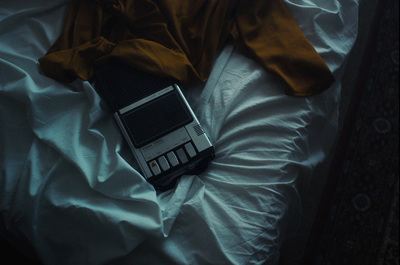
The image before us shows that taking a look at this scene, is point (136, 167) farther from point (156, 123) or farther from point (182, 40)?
point (182, 40)

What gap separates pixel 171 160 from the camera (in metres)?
0.68

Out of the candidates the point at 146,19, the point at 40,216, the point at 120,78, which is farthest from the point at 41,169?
the point at 146,19

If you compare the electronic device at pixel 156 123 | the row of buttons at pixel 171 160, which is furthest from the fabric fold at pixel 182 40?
the row of buttons at pixel 171 160

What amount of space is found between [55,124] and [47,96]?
2.3 inches

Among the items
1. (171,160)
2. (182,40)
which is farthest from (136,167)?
(182,40)

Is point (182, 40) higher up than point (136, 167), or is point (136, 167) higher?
point (182, 40)

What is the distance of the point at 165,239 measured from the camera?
2.08ft

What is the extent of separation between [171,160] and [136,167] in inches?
3.0

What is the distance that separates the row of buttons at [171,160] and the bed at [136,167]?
0.04 m

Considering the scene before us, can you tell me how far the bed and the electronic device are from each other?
26 millimetres

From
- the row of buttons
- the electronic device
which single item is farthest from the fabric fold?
the row of buttons

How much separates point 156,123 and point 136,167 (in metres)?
0.10

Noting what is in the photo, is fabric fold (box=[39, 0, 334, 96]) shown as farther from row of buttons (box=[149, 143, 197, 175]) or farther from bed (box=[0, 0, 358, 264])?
row of buttons (box=[149, 143, 197, 175])

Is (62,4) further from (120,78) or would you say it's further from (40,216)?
(40,216)
